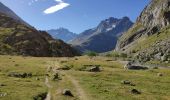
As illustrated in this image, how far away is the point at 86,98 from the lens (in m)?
58.5

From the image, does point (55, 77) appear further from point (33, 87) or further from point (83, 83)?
point (33, 87)

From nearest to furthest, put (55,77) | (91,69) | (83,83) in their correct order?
(83,83), (55,77), (91,69)

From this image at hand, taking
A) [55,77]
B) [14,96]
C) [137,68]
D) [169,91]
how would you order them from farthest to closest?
1. [137,68]
2. [55,77]
3. [169,91]
4. [14,96]

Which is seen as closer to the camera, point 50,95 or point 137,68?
point 50,95

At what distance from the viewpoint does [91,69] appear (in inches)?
4523

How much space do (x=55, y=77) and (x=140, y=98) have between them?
105 ft

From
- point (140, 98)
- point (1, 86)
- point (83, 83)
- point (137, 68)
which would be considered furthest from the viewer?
point (137, 68)

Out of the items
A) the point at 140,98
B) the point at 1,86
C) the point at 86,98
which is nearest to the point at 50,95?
the point at 86,98

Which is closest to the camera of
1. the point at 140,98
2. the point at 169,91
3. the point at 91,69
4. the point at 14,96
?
the point at 14,96

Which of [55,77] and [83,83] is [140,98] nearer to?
[83,83]

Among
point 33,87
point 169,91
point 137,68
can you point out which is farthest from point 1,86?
point 137,68

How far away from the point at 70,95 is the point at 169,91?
21.6 meters

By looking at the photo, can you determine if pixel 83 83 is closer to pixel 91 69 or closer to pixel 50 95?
pixel 50 95

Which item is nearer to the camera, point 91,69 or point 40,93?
point 40,93
